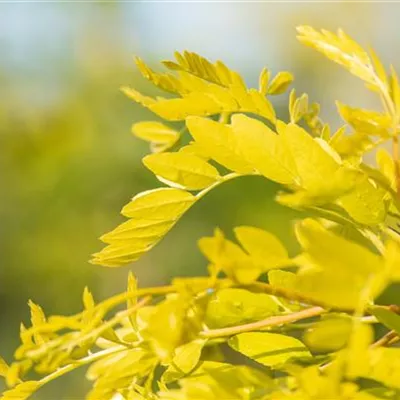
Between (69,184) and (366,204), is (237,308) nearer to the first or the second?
(366,204)

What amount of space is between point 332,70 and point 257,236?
274 inches

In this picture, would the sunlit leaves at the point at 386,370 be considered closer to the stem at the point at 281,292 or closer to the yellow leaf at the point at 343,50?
the stem at the point at 281,292

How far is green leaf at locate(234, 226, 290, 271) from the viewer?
0.28 m

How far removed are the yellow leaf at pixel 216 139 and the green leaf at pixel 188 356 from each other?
8cm

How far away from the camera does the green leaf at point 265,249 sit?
0.92ft

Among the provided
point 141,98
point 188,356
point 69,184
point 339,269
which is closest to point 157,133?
point 141,98

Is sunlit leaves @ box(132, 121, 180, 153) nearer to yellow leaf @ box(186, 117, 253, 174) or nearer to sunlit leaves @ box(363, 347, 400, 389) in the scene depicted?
yellow leaf @ box(186, 117, 253, 174)

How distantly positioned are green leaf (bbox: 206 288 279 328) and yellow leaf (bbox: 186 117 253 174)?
65 mm

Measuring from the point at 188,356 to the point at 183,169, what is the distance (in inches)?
3.6

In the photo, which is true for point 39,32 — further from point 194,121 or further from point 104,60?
point 194,121

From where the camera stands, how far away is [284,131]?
35cm

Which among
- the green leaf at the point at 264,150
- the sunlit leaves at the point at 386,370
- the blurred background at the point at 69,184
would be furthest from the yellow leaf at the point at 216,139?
the blurred background at the point at 69,184

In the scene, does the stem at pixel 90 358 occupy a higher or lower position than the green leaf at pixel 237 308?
lower

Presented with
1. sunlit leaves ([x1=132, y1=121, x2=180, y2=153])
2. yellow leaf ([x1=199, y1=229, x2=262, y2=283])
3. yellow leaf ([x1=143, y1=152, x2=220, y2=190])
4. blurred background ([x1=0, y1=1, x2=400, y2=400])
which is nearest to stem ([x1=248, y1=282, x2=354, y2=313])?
yellow leaf ([x1=199, y1=229, x2=262, y2=283])
